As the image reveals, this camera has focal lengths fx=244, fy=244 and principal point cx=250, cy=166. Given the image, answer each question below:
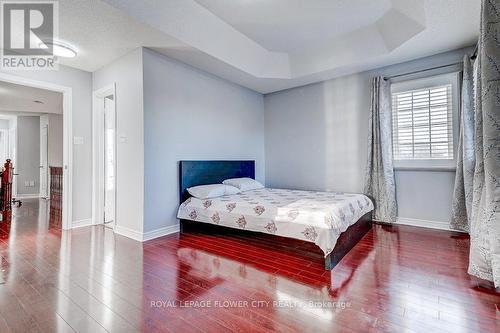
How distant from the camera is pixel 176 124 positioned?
3475 mm

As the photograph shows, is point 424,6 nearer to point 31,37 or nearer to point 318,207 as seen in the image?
point 318,207

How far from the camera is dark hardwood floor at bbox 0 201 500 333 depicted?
145 centimetres

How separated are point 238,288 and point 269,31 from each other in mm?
3272

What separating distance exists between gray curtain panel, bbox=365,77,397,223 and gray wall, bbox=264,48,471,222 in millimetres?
177

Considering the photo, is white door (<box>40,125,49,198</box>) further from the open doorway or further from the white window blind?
the white window blind

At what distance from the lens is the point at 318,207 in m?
2.57

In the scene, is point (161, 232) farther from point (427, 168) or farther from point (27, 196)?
point (27, 196)

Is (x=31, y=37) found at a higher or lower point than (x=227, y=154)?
higher

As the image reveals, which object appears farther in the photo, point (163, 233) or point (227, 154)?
point (227, 154)

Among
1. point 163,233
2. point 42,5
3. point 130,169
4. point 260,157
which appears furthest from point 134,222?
point 260,157

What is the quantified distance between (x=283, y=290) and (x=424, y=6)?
3.11 m

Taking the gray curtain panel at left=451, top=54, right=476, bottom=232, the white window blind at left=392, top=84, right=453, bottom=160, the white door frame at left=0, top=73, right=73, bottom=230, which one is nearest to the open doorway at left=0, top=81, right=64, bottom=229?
the white door frame at left=0, top=73, right=73, bottom=230

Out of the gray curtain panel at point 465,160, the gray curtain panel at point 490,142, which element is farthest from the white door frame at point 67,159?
the gray curtain panel at point 465,160

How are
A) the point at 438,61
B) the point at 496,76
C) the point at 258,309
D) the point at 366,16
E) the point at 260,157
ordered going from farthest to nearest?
the point at 260,157
the point at 438,61
the point at 366,16
the point at 496,76
the point at 258,309
